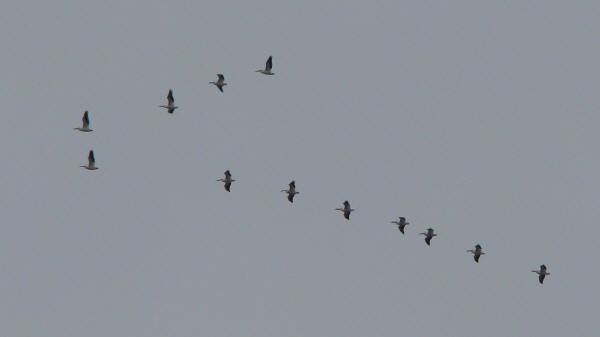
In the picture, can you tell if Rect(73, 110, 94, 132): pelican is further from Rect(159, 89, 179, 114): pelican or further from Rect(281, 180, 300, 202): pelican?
Rect(281, 180, 300, 202): pelican

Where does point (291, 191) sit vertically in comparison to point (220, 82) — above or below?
below

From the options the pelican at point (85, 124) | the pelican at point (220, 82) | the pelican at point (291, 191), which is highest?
the pelican at point (220, 82)

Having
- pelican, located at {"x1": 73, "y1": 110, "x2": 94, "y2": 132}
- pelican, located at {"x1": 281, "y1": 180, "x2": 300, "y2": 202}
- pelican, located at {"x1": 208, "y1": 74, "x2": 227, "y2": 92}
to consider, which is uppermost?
pelican, located at {"x1": 208, "y1": 74, "x2": 227, "y2": 92}

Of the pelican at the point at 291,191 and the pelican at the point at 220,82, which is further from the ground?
the pelican at the point at 220,82

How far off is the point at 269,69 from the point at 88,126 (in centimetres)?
1644

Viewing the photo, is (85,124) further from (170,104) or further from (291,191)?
(291,191)

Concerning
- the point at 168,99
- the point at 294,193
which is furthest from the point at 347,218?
the point at 168,99

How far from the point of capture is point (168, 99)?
19325cm

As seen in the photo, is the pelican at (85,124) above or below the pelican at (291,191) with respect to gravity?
above

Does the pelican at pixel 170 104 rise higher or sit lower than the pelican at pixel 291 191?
higher

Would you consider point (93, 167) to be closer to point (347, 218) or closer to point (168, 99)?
point (168, 99)

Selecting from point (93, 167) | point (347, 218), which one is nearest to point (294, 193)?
point (347, 218)

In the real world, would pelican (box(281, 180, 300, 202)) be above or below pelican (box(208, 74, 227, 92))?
below

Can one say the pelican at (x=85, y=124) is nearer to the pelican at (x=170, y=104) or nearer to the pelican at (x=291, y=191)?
the pelican at (x=170, y=104)
